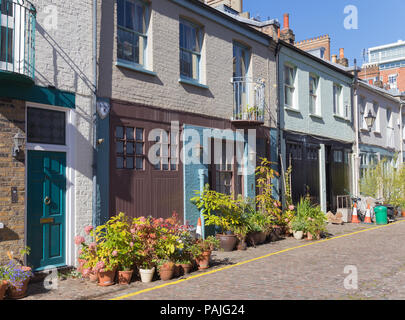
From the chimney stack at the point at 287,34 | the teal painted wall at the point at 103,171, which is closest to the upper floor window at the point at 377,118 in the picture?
the chimney stack at the point at 287,34

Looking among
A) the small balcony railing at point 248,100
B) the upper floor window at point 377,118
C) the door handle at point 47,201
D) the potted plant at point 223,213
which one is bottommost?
the potted plant at point 223,213

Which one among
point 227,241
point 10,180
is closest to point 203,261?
point 227,241

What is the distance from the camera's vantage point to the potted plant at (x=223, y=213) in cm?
1079

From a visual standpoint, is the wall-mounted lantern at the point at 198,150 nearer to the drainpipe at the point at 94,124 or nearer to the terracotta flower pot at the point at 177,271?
the drainpipe at the point at 94,124

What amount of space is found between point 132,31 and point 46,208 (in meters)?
4.74

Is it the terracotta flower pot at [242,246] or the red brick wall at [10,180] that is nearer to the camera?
the red brick wall at [10,180]

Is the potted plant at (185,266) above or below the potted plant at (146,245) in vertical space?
below

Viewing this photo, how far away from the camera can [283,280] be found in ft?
24.8

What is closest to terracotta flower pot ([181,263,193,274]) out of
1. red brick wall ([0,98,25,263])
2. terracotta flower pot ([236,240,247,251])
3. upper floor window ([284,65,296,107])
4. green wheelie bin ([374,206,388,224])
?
terracotta flower pot ([236,240,247,251])

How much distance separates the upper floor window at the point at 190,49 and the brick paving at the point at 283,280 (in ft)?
16.7

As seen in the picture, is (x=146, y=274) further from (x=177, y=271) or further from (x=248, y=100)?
(x=248, y=100)

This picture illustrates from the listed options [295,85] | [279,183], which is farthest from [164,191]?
[295,85]

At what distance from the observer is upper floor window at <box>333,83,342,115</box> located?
1984cm

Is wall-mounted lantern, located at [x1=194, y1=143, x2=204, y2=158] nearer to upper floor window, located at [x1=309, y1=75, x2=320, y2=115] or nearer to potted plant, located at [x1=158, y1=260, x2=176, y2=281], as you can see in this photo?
potted plant, located at [x1=158, y1=260, x2=176, y2=281]
